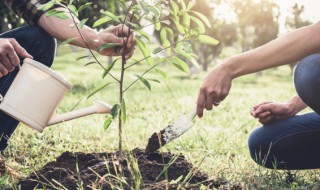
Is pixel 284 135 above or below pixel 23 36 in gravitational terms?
below

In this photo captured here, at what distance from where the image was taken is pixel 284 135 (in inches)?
99.9

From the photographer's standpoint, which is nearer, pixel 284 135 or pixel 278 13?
pixel 284 135

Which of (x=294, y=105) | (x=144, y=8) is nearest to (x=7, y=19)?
(x=294, y=105)

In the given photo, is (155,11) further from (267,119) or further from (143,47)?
(267,119)

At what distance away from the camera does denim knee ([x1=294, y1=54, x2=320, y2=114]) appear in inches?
81.3

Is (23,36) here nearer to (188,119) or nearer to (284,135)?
(188,119)

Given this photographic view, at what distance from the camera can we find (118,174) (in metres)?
1.98

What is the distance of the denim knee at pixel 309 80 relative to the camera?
2.06 m

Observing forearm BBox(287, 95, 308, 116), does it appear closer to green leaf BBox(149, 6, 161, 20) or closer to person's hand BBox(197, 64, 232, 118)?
person's hand BBox(197, 64, 232, 118)

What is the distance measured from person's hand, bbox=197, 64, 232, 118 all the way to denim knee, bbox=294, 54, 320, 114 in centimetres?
40

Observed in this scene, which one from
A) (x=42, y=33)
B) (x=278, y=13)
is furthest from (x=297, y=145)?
(x=278, y=13)

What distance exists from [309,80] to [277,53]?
228 millimetres

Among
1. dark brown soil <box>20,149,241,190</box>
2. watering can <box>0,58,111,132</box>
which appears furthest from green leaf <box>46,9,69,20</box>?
dark brown soil <box>20,149,241,190</box>

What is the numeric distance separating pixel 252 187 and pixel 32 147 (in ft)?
5.43
